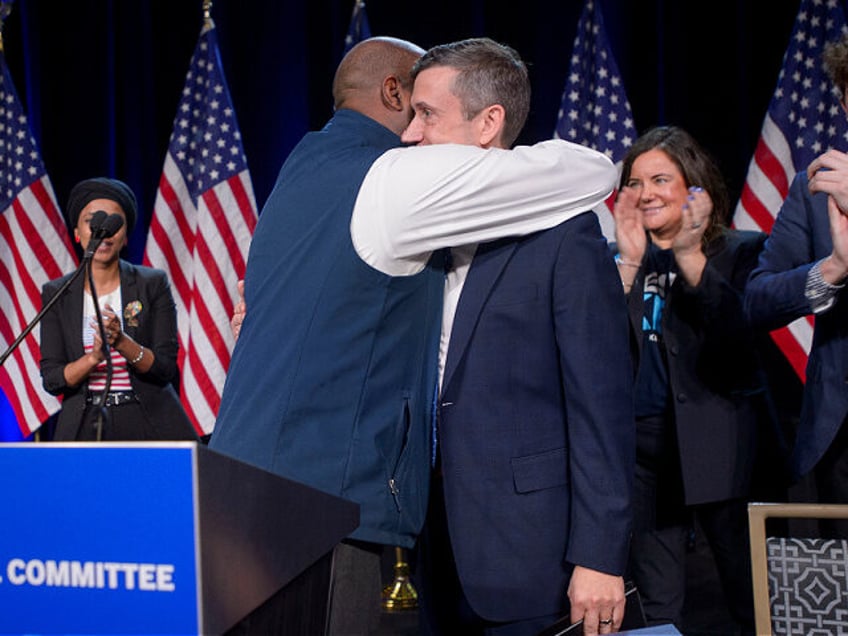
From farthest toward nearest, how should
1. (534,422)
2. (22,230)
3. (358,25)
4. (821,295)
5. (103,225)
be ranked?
(22,230) → (358,25) → (103,225) → (821,295) → (534,422)

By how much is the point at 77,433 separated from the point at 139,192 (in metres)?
2.20

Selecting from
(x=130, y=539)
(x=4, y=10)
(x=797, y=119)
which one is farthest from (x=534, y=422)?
(x=4, y=10)

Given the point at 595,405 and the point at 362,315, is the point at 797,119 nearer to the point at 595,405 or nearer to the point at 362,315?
the point at 595,405

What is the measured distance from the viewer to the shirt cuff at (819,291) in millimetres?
2459

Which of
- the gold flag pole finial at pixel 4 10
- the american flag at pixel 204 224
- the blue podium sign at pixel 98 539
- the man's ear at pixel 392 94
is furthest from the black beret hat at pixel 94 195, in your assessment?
the blue podium sign at pixel 98 539

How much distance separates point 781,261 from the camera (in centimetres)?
272

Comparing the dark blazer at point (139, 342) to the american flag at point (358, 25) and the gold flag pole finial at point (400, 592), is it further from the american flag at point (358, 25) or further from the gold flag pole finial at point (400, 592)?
the american flag at point (358, 25)

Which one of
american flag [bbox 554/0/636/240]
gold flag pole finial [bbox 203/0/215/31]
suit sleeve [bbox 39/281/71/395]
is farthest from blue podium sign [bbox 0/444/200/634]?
gold flag pole finial [bbox 203/0/215/31]

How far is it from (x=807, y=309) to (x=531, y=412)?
111 centimetres

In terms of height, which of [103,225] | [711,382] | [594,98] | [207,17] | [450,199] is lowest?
[711,382]

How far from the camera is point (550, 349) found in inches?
69.3

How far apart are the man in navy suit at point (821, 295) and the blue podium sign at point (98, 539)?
1.94 meters

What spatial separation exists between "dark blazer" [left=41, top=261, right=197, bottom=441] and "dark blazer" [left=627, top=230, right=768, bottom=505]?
76.9 inches

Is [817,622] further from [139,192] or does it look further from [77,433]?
[139,192]
